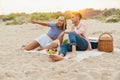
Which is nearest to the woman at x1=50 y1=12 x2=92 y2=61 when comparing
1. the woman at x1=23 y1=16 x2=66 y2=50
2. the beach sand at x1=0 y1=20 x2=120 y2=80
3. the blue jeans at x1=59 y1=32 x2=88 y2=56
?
the blue jeans at x1=59 y1=32 x2=88 y2=56

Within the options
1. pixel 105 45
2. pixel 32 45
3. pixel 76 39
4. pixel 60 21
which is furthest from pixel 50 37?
pixel 105 45

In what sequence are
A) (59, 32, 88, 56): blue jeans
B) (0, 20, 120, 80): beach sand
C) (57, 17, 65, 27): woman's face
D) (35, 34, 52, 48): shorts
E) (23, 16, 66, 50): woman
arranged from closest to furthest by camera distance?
1. (0, 20, 120, 80): beach sand
2. (59, 32, 88, 56): blue jeans
3. (57, 17, 65, 27): woman's face
4. (23, 16, 66, 50): woman
5. (35, 34, 52, 48): shorts

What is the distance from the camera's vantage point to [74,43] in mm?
6715

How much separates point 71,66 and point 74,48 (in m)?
→ 0.86

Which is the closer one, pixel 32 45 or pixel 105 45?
pixel 105 45

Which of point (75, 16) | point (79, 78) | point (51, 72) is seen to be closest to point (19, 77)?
point (51, 72)

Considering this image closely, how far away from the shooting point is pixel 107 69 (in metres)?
5.60

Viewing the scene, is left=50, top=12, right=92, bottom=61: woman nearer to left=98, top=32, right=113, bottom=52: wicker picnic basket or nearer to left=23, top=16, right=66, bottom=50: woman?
left=98, top=32, right=113, bottom=52: wicker picnic basket

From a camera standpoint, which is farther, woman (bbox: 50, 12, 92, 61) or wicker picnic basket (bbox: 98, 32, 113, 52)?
wicker picnic basket (bbox: 98, 32, 113, 52)

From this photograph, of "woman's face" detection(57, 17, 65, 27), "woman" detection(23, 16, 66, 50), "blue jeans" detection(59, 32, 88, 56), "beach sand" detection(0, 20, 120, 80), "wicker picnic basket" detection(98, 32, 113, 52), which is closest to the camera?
"beach sand" detection(0, 20, 120, 80)

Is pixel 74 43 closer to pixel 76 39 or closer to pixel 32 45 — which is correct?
pixel 76 39

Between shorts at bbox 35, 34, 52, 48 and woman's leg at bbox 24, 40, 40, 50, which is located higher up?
shorts at bbox 35, 34, 52, 48

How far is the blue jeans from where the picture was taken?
6.72m

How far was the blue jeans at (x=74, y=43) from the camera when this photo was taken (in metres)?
6.72
